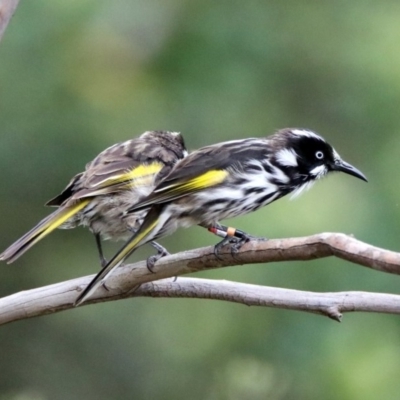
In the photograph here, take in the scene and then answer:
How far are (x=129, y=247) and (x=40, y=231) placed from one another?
2.43ft

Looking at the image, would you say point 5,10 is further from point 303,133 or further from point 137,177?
point 137,177

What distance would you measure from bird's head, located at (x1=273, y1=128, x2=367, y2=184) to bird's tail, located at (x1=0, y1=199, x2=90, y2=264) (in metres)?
0.98

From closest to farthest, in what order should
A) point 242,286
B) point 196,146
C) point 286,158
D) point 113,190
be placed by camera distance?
point 242,286
point 286,158
point 113,190
point 196,146

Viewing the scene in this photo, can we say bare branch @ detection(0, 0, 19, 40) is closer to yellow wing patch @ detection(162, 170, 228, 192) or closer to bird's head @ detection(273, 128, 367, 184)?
yellow wing patch @ detection(162, 170, 228, 192)

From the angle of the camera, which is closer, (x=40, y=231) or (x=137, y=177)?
(x=40, y=231)

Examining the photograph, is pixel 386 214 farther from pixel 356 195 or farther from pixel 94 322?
pixel 94 322

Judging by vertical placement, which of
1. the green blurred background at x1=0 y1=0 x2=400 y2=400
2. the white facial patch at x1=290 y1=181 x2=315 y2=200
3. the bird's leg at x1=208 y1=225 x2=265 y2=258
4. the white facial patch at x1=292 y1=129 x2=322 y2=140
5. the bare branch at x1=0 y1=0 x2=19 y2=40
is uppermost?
the bare branch at x1=0 y1=0 x2=19 y2=40

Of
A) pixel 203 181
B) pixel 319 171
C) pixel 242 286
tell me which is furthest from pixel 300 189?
pixel 242 286

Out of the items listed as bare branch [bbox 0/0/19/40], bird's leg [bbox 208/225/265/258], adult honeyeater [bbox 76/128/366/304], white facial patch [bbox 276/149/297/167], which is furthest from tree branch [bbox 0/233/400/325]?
bare branch [bbox 0/0/19/40]

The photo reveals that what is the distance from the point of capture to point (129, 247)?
473 cm

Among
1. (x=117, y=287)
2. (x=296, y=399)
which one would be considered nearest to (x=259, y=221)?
(x=296, y=399)

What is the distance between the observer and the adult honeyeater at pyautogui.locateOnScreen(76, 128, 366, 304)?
4926mm

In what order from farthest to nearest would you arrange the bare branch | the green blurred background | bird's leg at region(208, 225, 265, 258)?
the green blurred background
bird's leg at region(208, 225, 265, 258)
the bare branch

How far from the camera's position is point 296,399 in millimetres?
7445
